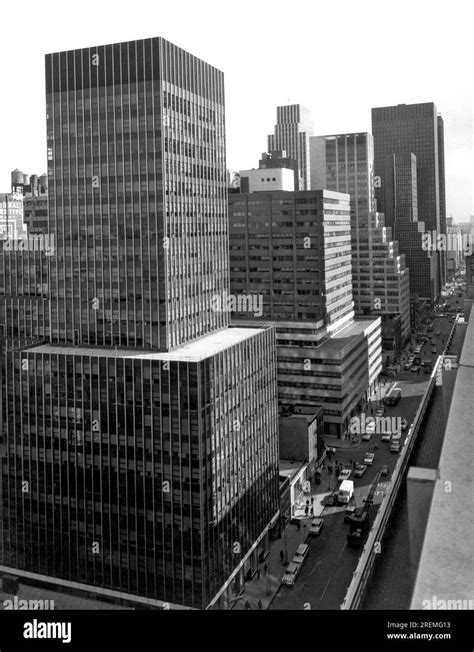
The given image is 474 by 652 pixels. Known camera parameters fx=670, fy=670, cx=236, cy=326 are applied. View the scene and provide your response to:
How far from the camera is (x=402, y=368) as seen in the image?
4466 inches

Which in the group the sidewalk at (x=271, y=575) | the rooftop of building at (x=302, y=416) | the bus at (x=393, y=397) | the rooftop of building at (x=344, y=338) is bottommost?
the sidewalk at (x=271, y=575)

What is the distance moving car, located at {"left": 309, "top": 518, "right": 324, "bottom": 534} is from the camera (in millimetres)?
50906

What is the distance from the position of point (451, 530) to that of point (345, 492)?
5228 centimetres

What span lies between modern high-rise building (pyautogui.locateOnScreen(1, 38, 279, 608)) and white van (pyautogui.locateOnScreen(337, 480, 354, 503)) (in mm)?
8375

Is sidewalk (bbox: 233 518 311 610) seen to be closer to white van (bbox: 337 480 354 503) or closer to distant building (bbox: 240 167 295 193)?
white van (bbox: 337 480 354 503)

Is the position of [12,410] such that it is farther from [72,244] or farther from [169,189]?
[169,189]

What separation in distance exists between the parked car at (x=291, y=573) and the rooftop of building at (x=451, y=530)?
3867cm

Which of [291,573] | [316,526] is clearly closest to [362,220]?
[316,526]

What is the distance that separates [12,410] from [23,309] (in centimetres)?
1713

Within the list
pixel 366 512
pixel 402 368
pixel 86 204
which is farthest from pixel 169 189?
pixel 402 368

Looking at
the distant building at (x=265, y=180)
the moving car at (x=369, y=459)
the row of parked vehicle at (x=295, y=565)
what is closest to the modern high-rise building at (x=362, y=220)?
the distant building at (x=265, y=180)

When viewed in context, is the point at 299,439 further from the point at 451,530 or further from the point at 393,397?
the point at 451,530

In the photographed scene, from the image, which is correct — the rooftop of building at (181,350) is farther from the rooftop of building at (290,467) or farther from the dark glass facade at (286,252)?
the dark glass facade at (286,252)

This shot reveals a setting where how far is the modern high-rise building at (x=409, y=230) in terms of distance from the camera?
172125 millimetres
